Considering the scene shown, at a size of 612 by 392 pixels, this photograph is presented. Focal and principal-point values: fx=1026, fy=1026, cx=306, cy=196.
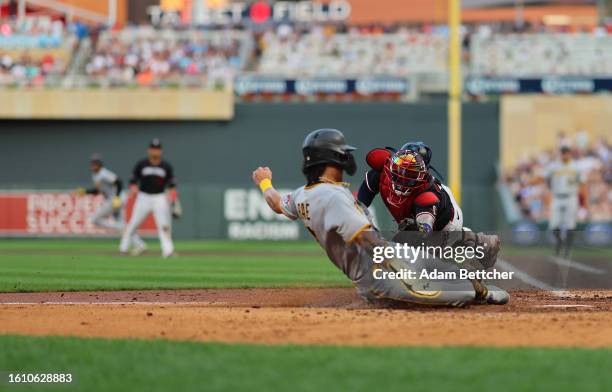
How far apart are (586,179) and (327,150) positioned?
16026 millimetres

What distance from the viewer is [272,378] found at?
5.28 m

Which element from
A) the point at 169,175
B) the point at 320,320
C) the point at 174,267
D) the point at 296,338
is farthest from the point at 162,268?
the point at 296,338

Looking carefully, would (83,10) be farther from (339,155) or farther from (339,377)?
(339,377)

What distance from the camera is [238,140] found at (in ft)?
97.1

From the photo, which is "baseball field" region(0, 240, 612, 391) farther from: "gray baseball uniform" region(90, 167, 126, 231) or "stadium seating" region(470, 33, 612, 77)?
"stadium seating" region(470, 33, 612, 77)

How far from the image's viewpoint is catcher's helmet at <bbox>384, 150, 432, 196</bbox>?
8.51 meters

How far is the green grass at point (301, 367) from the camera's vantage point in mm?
5141

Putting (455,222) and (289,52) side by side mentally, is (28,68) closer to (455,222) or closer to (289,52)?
(289,52)

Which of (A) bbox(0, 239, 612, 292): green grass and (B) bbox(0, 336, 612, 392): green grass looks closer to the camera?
(B) bbox(0, 336, 612, 392): green grass

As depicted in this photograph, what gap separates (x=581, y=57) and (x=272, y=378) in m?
26.3

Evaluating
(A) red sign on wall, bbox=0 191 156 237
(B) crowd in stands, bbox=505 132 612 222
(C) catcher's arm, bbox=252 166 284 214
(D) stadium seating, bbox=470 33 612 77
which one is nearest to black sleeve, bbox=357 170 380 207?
(C) catcher's arm, bbox=252 166 284 214

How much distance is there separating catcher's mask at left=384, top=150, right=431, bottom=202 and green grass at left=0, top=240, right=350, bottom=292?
132 inches

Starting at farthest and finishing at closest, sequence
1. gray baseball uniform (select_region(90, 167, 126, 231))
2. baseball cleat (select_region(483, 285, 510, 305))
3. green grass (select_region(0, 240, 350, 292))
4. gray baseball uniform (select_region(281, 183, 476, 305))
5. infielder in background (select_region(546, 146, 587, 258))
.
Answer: gray baseball uniform (select_region(90, 167, 126, 231)) < infielder in background (select_region(546, 146, 587, 258)) < green grass (select_region(0, 240, 350, 292)) < baseball cleat (select_region(483, 285, 510, 305)) < gray baseball uniform (select_region(281, 183, 476, 305))

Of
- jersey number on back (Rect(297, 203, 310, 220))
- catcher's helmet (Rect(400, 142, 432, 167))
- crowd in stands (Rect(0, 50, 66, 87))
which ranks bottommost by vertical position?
jersey number on back (Rect(297, 203, 310, 220))
